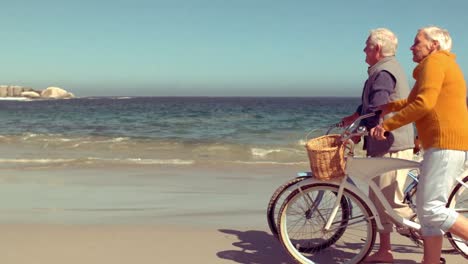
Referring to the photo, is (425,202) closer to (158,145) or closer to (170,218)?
(170,218)

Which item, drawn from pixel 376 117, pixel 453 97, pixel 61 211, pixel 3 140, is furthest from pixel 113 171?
pixel 3 140

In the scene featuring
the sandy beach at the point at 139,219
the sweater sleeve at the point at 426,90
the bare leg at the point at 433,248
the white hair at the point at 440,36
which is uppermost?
the white hair at the point at 440,36

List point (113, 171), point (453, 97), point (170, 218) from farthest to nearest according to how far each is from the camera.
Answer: point (113, 171) < point (170, 218) < point (453, 97)

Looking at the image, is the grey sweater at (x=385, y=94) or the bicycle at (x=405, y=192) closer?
the grey sweater at (x=385, y=94)

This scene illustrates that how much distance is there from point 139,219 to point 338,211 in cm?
233

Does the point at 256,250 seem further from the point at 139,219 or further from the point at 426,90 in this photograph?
the point at 426,90

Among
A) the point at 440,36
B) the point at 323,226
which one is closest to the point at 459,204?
the point at 323,226

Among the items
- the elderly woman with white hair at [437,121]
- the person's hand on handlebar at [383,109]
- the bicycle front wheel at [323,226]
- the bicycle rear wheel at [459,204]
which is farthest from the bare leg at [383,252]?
the person's hand on handlebar at [383,109]

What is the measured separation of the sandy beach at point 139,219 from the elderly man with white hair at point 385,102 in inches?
20.9

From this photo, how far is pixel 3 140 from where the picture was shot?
1638 centimetres

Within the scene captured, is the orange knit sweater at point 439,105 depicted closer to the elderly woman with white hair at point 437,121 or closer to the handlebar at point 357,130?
the elderly woman with white hair at point 437,121

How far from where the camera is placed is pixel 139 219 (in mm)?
5508

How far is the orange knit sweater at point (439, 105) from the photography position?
10.3ft

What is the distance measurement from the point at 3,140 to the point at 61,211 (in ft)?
38.5
